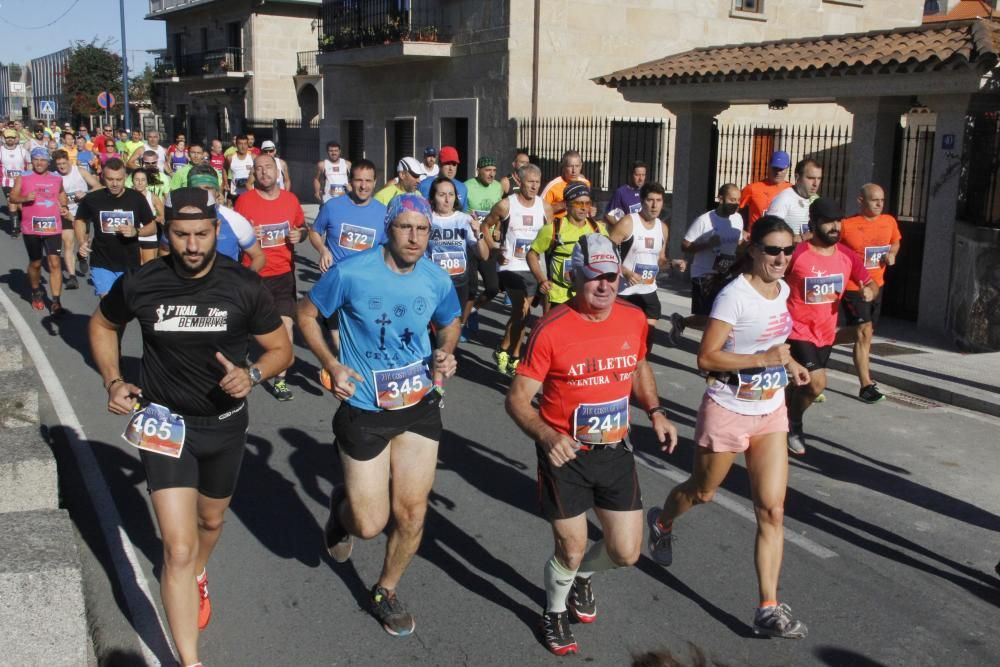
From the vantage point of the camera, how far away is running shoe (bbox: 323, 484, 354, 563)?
4.91 meters

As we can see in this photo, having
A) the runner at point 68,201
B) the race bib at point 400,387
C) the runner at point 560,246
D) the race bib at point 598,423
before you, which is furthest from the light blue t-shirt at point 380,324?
the runner at point 68,201

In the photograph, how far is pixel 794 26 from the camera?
81.1 feet

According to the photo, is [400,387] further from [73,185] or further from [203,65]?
[203,65]

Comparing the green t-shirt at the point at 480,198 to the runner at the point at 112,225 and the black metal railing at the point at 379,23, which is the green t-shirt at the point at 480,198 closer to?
the runner at the point at 112,225

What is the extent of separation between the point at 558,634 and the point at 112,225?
23.2 ft

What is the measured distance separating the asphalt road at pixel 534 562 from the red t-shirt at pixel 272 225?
1301mm

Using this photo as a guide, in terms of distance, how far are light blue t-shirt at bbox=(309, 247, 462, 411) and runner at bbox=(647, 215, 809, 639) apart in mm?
1301

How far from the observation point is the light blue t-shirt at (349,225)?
8.46m

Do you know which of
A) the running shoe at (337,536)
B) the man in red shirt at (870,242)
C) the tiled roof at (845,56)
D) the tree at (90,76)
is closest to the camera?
the running shoe at (337,536)

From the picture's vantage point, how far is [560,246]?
8344 mm

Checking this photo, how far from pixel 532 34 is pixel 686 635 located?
59.6ft

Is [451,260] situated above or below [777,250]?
Result: below

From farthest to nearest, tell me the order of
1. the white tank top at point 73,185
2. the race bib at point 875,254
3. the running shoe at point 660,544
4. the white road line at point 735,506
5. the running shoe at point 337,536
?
the white tank top at point 73,185
the race bib at point 875,254
the white road line at point 735,506
the running shoe at point 660,544
the running shoe at point 337,536

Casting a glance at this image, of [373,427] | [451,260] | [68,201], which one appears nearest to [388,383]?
[373,427]
